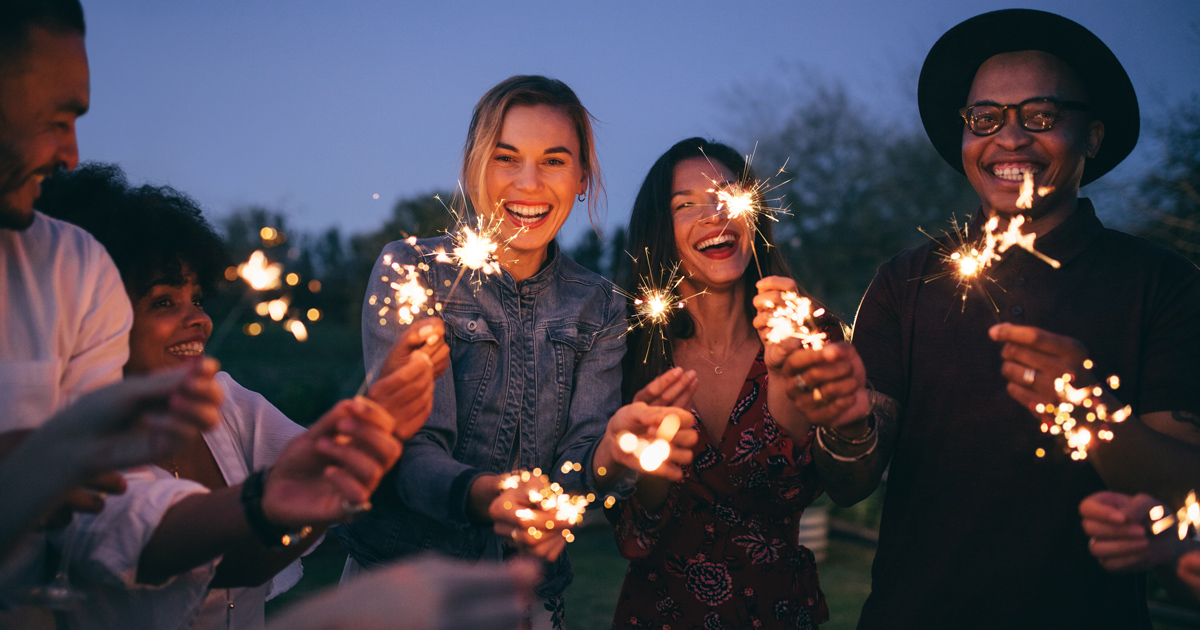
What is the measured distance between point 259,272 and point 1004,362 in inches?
111

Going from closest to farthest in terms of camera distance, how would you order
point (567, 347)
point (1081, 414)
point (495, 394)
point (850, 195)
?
point (1081, 414) < point (495, 394) < point (567, 347) < point (850, 195)

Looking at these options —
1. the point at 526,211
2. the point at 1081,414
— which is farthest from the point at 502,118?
the point at 1081,414

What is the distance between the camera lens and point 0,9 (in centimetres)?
172

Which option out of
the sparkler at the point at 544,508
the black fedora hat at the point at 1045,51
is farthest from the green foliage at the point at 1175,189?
the sparkler at the point at 544,508

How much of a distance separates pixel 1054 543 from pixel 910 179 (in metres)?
14.6

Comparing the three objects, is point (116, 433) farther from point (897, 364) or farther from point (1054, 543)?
point (1054, 543)

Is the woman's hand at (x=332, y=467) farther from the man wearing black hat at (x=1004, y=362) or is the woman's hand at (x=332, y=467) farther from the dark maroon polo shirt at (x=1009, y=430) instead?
the dark maroon polo shirt at (x=1009, y=430)

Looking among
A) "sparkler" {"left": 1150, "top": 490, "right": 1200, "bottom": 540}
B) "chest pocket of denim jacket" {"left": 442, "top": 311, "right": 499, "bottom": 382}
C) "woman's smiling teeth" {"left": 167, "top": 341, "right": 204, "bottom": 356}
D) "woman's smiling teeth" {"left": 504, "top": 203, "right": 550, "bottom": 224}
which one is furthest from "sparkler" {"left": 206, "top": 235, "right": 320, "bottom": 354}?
"sparkler" {"left": 1150, "top": 490, "right": 1200, "bottom": 540}

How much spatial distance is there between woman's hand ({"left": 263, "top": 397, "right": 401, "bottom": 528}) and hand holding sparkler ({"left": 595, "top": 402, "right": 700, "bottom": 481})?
0.83 metres

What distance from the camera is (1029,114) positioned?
2.79m

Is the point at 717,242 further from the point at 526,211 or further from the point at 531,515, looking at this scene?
the point at 531,515

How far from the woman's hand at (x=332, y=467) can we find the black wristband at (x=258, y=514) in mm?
24

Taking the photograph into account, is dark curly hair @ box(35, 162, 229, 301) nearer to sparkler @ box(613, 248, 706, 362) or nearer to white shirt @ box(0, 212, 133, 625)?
white shirt @ box(0, 212, 133, 625)

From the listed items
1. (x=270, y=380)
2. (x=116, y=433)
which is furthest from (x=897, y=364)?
(x=270, y=380)
